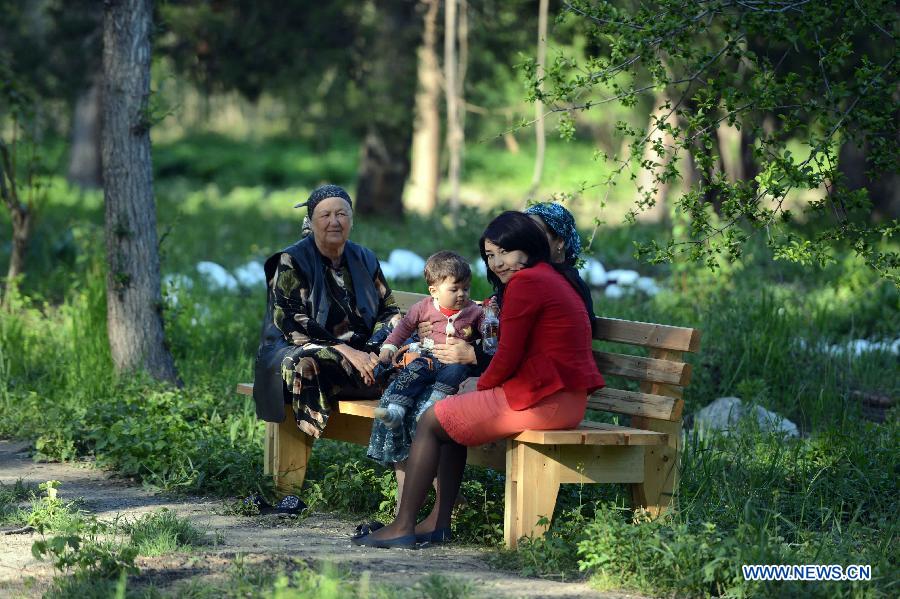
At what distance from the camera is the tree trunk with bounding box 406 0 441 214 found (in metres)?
17.0

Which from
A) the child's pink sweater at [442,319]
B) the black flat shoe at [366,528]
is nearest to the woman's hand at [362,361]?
the child's pink sweater at [442,319]

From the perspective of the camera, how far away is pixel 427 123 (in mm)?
18688

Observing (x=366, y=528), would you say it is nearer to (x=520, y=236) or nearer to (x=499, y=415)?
(x=499, y=415)

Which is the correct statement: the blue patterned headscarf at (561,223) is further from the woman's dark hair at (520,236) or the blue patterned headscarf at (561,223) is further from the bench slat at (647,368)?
the bench slat at (647,368)

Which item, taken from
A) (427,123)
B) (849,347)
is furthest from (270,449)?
(427,123)

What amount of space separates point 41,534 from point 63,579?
2.44 ft

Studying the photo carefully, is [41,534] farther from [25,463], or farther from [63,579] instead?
[25,463]

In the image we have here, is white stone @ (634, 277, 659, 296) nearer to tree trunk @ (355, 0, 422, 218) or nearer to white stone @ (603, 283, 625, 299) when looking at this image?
white stone @ (603, 283, 625, 299)

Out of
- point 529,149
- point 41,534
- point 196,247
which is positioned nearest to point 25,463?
point 41,534

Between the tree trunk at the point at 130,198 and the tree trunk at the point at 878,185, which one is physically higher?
the tree trunk at the point at 878,185

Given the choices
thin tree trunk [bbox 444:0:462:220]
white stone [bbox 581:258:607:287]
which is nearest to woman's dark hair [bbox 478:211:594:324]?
white stone [bbox 581:258:607:287]

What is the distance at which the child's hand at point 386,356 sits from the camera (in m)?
5.91

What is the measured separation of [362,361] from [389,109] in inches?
413

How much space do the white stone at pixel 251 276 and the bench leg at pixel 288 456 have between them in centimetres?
522
